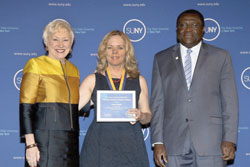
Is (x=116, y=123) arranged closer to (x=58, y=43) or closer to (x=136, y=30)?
(x=58, y=43)

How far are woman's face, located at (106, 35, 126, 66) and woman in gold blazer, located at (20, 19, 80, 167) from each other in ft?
1.54

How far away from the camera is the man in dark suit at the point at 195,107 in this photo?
10.5 feet

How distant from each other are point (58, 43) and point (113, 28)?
1437 millimetres

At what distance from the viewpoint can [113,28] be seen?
470 cm

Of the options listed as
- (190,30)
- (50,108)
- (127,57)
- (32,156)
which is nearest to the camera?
(32,156)

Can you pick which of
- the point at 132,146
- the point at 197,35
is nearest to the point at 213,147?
the point at 132,146

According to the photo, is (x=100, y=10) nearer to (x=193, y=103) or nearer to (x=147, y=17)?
(x=147, y=17)

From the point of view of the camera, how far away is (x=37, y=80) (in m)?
3.17

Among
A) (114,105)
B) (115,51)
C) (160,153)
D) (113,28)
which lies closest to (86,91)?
(114,105)

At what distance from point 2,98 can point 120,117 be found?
203 cm

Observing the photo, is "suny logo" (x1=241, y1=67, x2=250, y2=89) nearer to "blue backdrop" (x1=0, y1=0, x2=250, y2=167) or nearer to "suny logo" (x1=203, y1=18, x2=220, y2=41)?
"blue backdrop" (x1=0, y1=0, x2=250, y2=167)

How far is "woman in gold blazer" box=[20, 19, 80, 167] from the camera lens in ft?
10.2

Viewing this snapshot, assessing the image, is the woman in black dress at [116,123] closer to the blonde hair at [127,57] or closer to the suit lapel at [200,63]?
the blonde hair at [127,57]

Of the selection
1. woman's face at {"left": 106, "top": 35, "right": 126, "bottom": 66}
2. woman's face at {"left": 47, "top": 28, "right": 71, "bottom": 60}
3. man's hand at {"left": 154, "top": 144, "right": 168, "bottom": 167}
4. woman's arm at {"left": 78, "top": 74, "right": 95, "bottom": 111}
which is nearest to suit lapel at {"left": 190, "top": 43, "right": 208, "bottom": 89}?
man's hand at {"left": 154, "top": 144, "right": 168, "bottom": 167}
